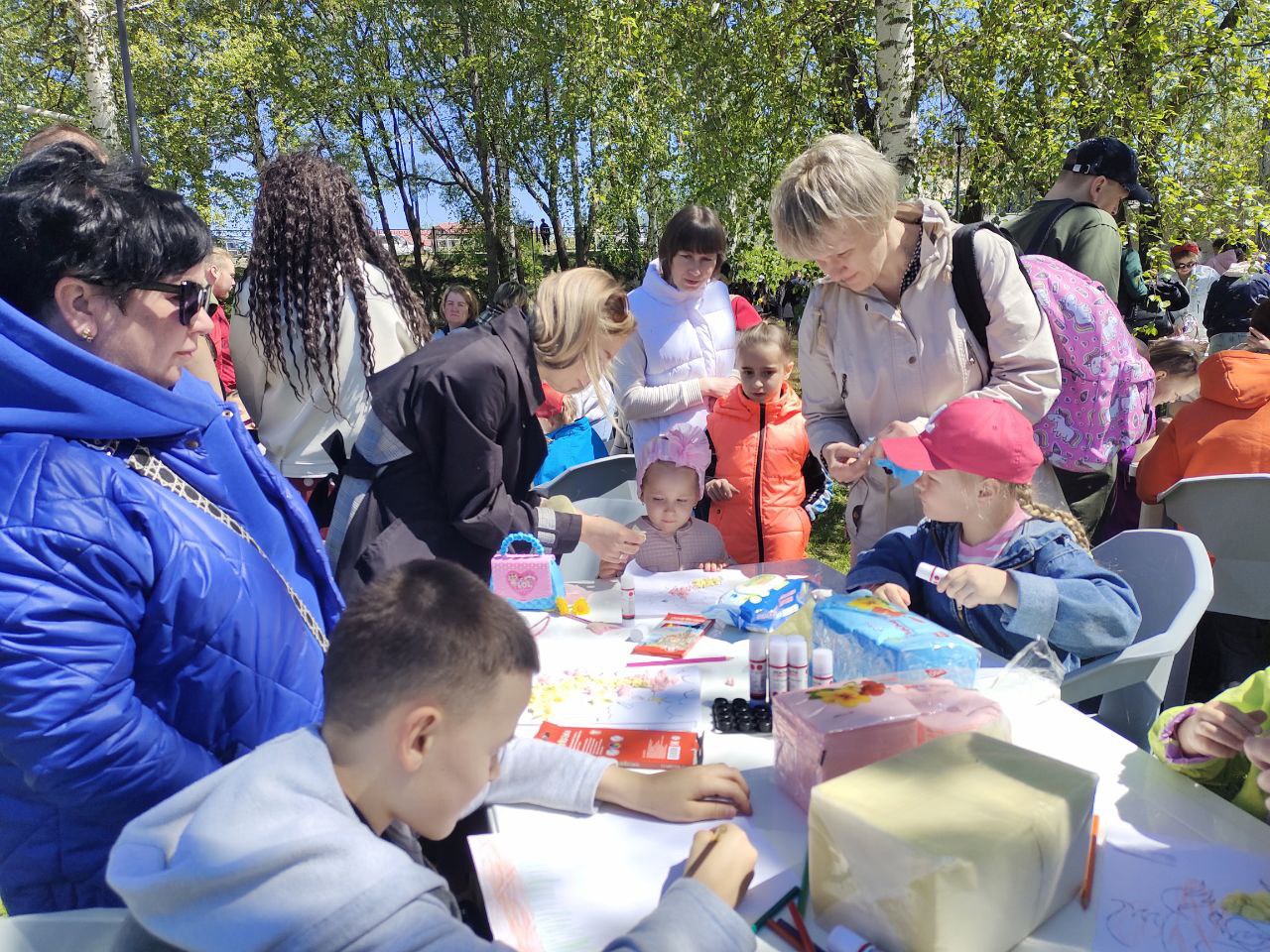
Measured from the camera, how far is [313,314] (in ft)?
8.80

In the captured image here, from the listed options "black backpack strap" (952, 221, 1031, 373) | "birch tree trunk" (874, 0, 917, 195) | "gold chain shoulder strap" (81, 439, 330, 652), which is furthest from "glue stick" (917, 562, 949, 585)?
"birch tree trunk" (874, 0, 917, 195)

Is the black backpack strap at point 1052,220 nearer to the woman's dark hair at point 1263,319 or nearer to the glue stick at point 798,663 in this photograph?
the woman's dark hair at point 1263,319

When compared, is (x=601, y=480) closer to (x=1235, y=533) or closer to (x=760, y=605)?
(x=760, y=605)

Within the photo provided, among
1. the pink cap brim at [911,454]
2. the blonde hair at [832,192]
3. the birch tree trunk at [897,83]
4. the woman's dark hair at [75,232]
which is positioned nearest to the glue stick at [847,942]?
the pink cap brim at [911,454]

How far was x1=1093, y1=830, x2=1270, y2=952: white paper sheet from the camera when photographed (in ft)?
3.40

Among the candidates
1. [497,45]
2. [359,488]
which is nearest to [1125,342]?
[359,488]

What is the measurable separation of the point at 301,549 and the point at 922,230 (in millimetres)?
1807

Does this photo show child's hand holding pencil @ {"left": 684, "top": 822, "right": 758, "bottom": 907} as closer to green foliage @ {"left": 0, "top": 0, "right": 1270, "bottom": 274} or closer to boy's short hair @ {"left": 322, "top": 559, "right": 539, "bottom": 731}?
boy's short hair @ {"left": 322, "top": 559, "right": 539, "bottom": 731}

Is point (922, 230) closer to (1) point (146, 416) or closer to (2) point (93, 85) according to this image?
(1) point (146, 416)

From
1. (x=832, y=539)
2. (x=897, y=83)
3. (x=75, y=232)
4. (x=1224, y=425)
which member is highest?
(x=897, y=83)

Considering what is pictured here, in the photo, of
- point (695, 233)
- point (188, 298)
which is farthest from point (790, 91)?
point (188, 298)

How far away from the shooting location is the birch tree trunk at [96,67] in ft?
27.1

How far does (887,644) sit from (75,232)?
1478 millimetres

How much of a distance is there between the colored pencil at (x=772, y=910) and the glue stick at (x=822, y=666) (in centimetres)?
50
